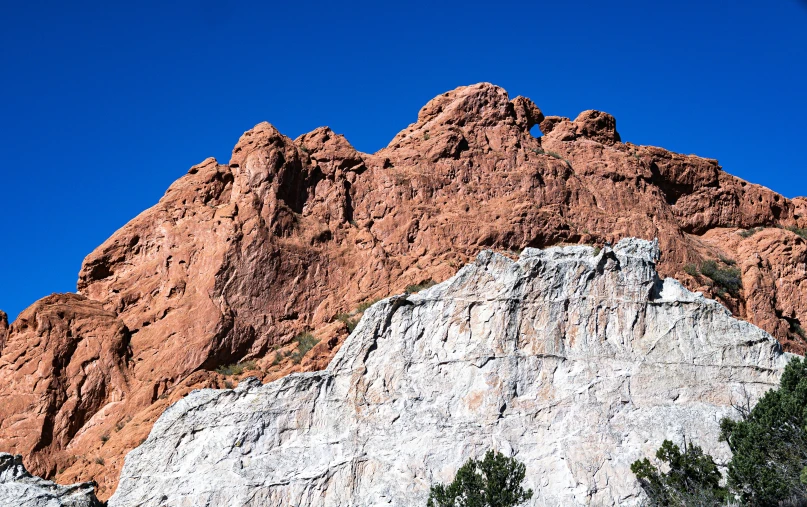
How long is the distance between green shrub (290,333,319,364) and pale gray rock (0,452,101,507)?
773cm

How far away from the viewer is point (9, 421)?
30.8m

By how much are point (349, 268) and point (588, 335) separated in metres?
9.78

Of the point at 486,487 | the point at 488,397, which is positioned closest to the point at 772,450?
the point at 486,487

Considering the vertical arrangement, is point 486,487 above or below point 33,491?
below

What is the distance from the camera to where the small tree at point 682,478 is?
2512 cm

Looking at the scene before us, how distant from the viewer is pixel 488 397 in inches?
1158

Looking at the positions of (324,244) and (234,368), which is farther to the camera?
(324,244)

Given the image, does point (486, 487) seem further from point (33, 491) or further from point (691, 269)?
point (691, 269)

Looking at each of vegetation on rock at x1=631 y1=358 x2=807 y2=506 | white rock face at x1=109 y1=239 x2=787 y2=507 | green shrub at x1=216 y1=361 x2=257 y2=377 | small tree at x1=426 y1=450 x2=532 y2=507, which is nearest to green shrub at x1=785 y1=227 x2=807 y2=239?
white rock face at x1=109 y1=239 x2=787 y2=507

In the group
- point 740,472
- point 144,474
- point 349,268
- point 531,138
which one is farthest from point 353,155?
point 740,472

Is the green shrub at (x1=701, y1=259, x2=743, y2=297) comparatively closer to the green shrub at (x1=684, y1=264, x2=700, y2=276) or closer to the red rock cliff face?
the red rock cliff face

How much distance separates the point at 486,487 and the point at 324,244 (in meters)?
13.4

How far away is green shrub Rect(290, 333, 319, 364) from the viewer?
107ft

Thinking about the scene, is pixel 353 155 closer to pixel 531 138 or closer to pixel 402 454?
pixel 531 138
